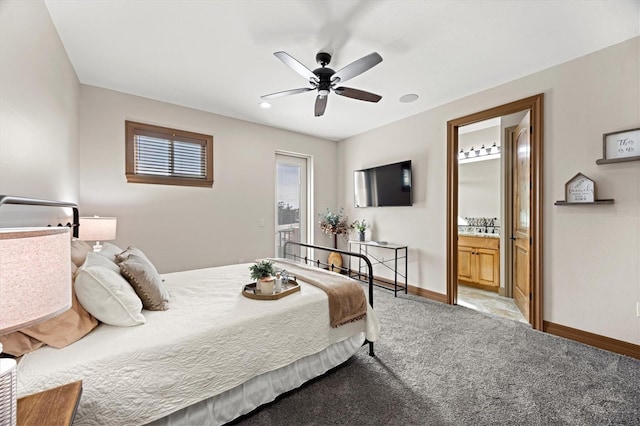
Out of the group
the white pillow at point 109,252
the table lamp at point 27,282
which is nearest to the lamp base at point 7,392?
the table lamp at point 27,282

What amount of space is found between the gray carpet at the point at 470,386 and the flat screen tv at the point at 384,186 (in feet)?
6.77

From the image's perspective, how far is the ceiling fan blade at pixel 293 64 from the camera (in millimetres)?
2055

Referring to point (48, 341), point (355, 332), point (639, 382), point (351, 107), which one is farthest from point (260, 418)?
point (351, 107)

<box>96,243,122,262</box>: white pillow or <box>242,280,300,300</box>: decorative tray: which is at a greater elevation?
<box>96,243,122,262</box>: white pillow

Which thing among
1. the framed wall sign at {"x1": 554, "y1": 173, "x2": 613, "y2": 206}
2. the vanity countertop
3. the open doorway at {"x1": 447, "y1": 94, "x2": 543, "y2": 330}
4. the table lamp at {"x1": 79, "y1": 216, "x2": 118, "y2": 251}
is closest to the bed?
the table lamp at {"x1": 79, "y1": 216, "x2": 118, "y2": 251}

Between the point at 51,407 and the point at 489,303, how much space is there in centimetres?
432

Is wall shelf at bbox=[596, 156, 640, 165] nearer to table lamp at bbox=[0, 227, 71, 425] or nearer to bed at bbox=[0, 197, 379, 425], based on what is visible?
bed at bbox=[0, 197, 379, 425]

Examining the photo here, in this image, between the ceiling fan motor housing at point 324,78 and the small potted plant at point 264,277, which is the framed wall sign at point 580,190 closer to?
the ceiling fan motor housing at point 324,78

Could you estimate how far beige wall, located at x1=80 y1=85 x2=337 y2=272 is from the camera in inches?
124

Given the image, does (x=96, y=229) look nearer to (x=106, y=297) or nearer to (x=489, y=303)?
(x=106, y=297)

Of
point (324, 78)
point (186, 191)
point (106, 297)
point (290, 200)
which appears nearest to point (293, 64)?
point (324, 78)

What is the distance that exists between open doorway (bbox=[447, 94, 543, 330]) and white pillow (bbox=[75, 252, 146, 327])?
11.4 feet

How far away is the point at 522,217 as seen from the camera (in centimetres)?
333

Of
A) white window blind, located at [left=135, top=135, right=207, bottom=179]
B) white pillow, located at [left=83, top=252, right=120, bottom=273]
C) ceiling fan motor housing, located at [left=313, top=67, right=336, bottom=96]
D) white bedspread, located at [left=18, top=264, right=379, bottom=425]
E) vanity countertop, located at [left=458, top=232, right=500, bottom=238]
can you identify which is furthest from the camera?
vanity countertop, located at [left=458, top=232, right=500, bottom=238]
